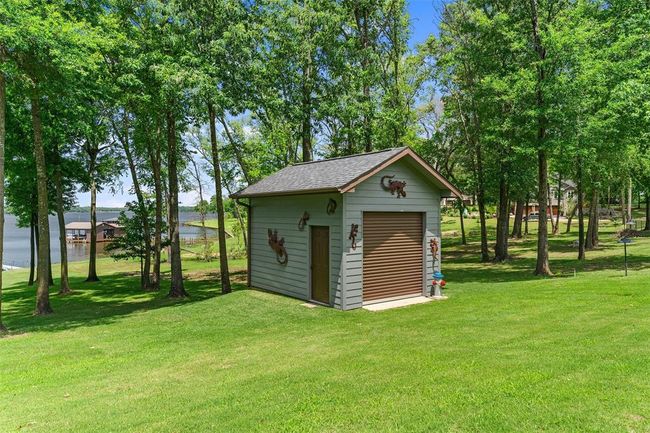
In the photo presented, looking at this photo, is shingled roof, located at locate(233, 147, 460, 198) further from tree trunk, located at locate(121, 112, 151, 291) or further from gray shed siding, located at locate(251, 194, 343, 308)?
tree trunk, located at locate(121, 112, 151, 291)

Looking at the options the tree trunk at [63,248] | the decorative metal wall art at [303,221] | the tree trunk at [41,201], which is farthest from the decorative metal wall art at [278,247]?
the tree trunk at [63,248]

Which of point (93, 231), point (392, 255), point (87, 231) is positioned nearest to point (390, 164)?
point (392, 255)

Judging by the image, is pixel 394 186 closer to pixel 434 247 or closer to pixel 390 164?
pixel 390 164

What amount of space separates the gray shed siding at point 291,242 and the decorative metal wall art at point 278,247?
0.49 ft

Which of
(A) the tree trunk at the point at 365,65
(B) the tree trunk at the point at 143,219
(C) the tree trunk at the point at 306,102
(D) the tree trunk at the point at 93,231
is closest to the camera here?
(C) the tree trunk at the point at 306,102

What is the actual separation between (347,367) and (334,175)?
6.41 m

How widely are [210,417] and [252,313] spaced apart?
648 cm

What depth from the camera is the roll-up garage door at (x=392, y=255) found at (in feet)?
36.0

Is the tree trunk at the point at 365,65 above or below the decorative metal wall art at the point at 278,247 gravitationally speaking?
above

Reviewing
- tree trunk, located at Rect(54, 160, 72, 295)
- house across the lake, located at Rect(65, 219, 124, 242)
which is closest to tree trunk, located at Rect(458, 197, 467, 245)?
tree trunk, located at Rect(54, 160, 72, 295)

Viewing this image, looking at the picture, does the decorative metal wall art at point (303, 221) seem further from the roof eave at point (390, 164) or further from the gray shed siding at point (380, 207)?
the roof eave at point (390, 164)

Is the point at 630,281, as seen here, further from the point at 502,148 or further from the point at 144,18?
the point at 144,18

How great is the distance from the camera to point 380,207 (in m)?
11.0

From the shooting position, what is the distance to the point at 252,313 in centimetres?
1090
